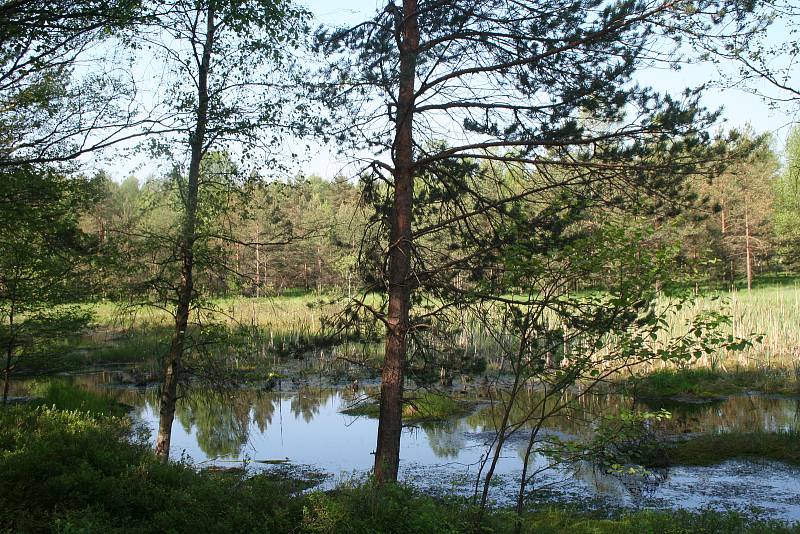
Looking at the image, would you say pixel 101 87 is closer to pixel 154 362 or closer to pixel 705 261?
pixel 705 261

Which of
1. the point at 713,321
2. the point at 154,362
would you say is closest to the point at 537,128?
the point at 713,321

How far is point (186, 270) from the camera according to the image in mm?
10094

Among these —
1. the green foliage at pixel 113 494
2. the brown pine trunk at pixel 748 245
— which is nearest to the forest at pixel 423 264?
the green foliage at pixel 113 494

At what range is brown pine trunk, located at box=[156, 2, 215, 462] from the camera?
979 centimetres

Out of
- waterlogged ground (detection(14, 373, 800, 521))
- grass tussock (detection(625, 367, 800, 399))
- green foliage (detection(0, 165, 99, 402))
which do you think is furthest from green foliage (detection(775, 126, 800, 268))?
green foliage (detection(0, 165, 99, 402))

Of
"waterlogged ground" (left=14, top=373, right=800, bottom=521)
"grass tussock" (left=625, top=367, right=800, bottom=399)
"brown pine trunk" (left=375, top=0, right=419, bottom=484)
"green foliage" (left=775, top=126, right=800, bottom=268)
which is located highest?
"green foliage" (left=775, top=126, right=800, bottom=268)

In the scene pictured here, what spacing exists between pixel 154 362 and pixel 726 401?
53.1ft

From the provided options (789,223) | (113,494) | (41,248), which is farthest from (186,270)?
(789,223)

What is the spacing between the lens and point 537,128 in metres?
7.83

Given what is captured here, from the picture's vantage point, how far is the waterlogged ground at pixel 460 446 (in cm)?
953

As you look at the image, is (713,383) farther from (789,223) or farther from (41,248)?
(789,223)

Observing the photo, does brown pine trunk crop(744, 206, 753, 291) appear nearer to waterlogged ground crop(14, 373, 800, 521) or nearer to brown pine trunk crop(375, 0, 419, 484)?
waterlogged ground crop(14, 373, 800, 521)

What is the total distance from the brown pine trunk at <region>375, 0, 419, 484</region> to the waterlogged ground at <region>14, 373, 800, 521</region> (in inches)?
37.0

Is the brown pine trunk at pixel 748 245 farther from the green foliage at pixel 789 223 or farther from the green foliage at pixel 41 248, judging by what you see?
the green foliage at pixel 41 248
